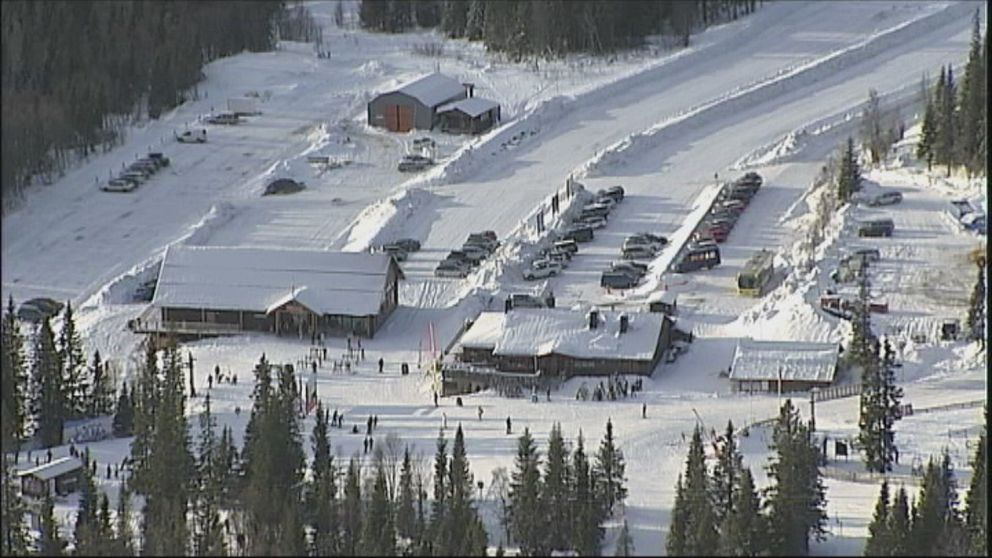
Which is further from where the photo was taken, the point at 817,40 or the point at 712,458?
the point at 817,40

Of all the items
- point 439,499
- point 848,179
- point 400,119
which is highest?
point 848,179

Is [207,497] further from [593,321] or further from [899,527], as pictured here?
[593,321]

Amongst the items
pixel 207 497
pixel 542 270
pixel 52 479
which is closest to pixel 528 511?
pixel 207 497

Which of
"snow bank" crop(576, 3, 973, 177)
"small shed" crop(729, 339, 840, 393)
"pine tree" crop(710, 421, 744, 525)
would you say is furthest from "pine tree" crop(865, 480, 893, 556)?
"snow bank" crop(576, 3, 973, 177)

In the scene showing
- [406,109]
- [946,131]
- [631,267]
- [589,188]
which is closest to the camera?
[631,267]

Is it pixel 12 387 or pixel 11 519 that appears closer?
pixel 11 519

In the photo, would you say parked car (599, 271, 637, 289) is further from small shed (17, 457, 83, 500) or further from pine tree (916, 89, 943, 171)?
small shed (17, 457, 83, 500)

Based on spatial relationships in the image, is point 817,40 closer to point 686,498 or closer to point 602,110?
point 602,110

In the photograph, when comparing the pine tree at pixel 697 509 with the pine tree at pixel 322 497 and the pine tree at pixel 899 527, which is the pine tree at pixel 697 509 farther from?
the pine tree at pixel 322 497

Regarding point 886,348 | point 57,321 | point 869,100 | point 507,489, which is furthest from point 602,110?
point 507,489
